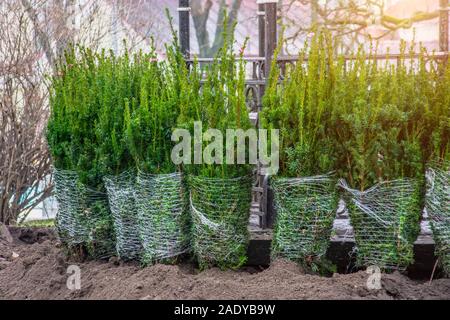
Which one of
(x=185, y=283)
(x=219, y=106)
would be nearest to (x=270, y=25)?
(x=219, y=106)

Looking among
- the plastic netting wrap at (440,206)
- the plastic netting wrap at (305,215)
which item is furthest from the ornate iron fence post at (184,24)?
the plastic netting wrap at (440,206)

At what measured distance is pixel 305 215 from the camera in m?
5.00

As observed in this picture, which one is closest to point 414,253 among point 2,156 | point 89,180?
point 89,180

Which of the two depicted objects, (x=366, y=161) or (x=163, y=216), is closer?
(x=366, y=161)

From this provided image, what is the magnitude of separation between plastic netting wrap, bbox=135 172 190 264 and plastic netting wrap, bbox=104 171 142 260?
121mm

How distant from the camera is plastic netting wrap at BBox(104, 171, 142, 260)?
5471 millimetres

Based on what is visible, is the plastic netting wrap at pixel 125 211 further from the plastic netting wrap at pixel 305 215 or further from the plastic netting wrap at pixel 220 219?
the plastic netting wrap at pixel 305 215

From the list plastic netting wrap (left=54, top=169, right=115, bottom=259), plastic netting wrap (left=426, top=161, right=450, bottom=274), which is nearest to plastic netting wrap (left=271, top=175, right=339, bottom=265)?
plastic netting wrap (left=426, top=161, right=450, bottom=274)

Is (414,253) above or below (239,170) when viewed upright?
below

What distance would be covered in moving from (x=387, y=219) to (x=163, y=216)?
5.00 feet

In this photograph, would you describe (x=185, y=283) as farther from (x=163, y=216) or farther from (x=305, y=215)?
(x=305, y=215)
